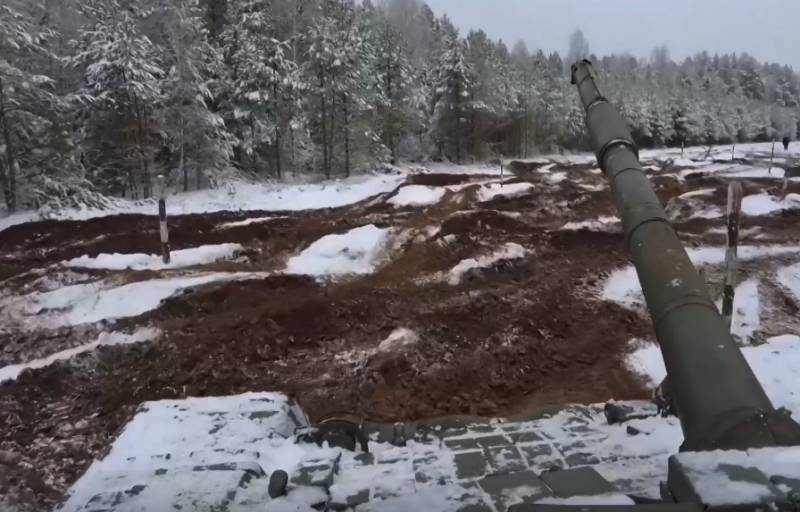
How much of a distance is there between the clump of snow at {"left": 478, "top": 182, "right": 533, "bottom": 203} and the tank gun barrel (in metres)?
16.2

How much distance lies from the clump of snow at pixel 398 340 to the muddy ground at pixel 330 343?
0.11m

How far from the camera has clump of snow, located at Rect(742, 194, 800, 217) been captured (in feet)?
56.4

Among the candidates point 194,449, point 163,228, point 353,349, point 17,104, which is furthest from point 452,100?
point 194,449

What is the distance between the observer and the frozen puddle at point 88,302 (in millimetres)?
8125

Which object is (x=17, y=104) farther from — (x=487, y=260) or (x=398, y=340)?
(x=398, y=340)

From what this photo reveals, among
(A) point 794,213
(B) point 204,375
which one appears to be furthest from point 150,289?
(A) point 794,213

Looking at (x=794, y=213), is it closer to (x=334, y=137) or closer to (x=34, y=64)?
(x=334, y=137)

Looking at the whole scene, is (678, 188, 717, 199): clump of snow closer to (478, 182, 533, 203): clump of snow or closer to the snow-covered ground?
(478, 182, 533, 203): clump of snow

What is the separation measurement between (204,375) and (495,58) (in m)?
54.0

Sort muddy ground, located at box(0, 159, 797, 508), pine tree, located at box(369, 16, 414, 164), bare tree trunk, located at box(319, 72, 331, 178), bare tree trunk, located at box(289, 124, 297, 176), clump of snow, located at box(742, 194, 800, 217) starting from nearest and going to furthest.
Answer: muddy ground, located at box(0, 159, 797, 508) < clump of snow, located at box(742, 194, 800, 217) < bare tree trunk, located at box(319, 72, 331, 178) < bare tree trunk, located at box(289, 124, 297, 176) < pine tree, located at box(369, 16, 414, 164)

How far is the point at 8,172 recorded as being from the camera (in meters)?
15.4

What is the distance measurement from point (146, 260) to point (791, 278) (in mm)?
12373

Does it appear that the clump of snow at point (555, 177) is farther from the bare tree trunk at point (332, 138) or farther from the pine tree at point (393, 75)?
the pine tree at point (393, 75)

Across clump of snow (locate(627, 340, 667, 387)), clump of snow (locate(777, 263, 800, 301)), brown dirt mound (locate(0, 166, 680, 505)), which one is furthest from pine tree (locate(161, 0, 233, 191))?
clump of snow (locate(777, 263, 800, 301))
